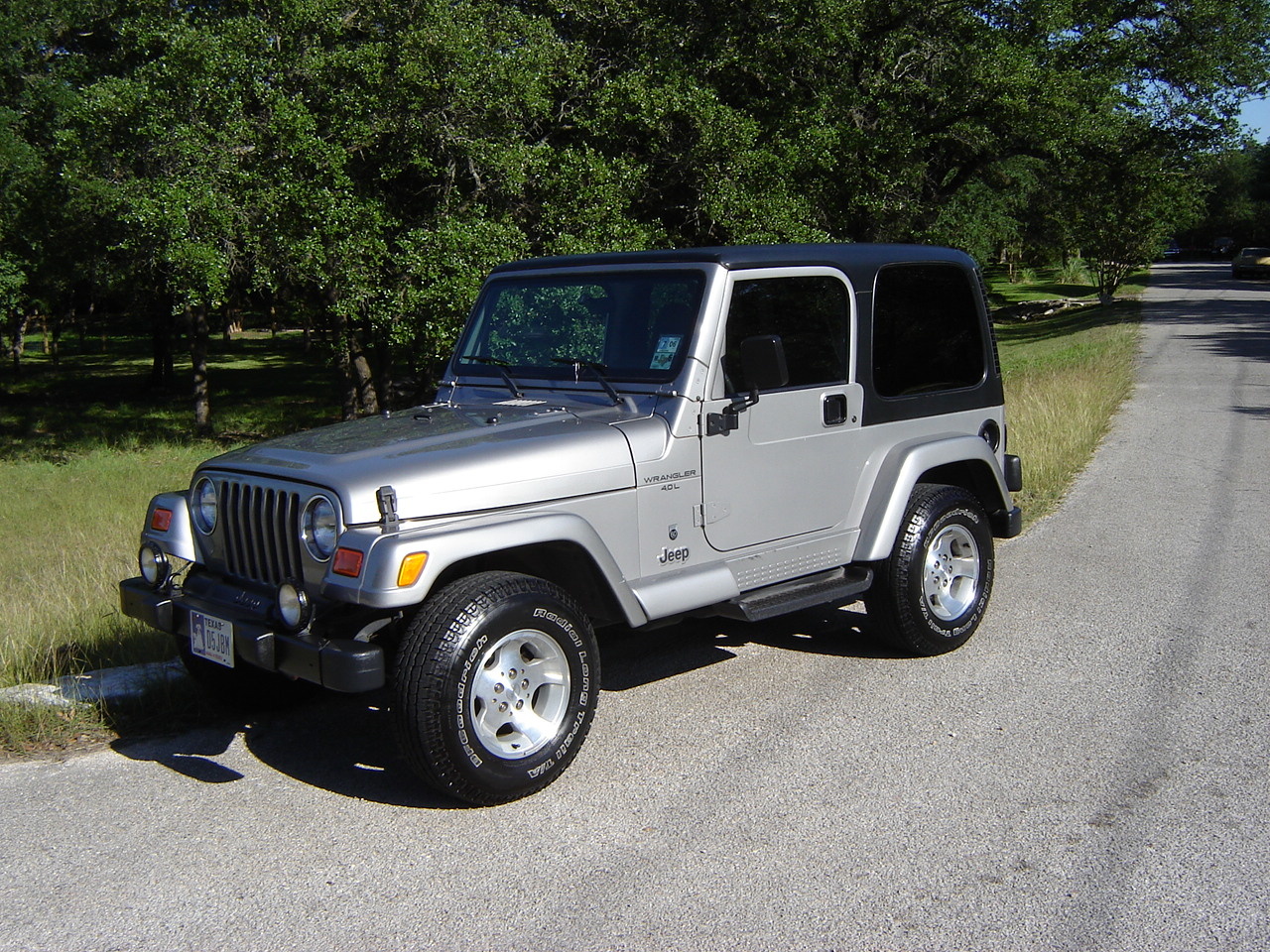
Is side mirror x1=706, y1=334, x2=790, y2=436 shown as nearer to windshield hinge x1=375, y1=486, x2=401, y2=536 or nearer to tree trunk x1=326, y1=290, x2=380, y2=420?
windshield hinge x1=375, y1=486, x2=401, y2=536

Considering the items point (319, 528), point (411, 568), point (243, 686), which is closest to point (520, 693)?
point (411, 568)

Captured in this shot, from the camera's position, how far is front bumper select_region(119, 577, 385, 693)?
387cm

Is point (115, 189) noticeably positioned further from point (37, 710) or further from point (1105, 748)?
point (1105, 748)

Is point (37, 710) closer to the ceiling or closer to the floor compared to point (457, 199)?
closer to the floor

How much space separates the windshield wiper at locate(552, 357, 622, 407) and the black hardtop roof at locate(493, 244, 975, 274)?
0.46 meters

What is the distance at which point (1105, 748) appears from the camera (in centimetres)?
462

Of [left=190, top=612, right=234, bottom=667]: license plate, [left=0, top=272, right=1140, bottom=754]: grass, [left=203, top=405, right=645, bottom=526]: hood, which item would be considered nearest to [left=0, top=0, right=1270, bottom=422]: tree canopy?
[left=0, top=272, right=1140, bottom=754]: grass

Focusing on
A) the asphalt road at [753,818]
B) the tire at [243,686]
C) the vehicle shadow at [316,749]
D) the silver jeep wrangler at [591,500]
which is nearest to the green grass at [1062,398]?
the silver jeep wrangler at [591,500]

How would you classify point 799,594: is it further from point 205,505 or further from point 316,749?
point 205,505

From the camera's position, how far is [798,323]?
5.32 metres

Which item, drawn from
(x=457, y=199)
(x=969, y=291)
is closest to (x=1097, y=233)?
(x=457, y=199)

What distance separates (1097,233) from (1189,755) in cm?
3575

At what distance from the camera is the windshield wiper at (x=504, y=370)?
17.7 ft

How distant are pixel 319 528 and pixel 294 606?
0.97ft
